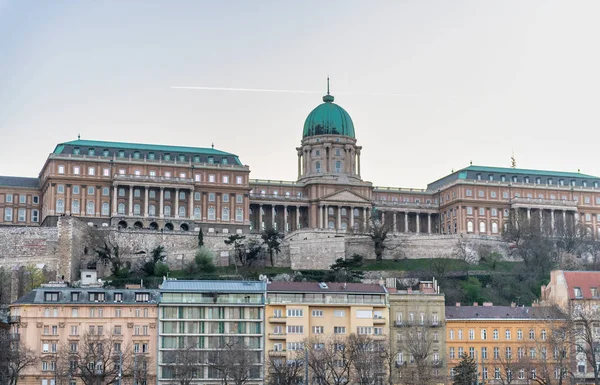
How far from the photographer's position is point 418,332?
342 ft

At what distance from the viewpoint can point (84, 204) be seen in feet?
509

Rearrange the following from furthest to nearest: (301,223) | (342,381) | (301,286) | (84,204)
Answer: (301,223) < (84,204) < (301,286) < (342,381)

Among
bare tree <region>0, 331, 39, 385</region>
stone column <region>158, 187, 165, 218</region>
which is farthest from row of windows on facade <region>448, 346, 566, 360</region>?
stone column <region>158, 187, 165, 218</region>

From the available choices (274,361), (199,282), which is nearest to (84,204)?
(199,282)

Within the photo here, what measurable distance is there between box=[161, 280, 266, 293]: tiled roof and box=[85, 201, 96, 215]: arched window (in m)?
50.7

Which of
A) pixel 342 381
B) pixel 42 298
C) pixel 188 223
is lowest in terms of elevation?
pixel 342 381

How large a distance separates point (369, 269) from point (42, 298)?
4952 cm

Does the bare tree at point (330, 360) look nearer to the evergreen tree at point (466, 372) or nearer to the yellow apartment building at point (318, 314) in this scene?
the yellow apartment building at point (318, 314)

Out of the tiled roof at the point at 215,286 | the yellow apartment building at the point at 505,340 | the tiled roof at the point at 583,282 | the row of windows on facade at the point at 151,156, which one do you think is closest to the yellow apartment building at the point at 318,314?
the tiled roof at the point at 215,286

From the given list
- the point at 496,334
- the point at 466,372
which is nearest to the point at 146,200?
the point at 496,334

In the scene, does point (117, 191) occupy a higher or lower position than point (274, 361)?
higher

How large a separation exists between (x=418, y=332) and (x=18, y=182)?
257ft

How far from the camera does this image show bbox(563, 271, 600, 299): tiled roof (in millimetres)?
110750

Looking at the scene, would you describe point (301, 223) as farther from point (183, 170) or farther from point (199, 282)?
point (199, 282)
